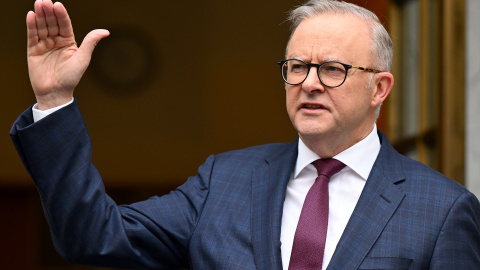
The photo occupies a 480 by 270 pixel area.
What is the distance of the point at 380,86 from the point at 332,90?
217mm

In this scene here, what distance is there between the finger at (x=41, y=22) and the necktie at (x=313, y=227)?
729 mm

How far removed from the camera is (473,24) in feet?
9.49

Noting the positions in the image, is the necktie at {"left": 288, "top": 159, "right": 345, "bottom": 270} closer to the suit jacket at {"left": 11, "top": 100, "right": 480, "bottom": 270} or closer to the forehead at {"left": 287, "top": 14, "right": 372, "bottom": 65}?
the suit jacket at {"left": 11, "top": 100, "right": 480, "bottom": 270}

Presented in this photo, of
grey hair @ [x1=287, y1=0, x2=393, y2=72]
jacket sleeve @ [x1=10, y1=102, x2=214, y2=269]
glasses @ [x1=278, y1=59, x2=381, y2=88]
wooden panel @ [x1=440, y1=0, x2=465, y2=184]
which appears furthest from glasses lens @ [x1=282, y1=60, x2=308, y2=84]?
wooden panel @ [x1=440, y1=0, x2=465, y2=184]

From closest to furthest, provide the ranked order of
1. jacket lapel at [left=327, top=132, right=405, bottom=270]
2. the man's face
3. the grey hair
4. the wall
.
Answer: jacket lapel at [left=327, top=132, right=405, bottom=270], the man's face, the grey hair, the wall

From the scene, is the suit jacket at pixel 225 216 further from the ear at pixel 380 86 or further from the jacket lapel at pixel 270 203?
the ear at pixel 380 86

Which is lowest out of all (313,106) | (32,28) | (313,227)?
(313,227)

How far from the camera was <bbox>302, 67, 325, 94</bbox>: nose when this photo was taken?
6.25ft

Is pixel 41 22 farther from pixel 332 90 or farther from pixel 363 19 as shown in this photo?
pixel 363 19

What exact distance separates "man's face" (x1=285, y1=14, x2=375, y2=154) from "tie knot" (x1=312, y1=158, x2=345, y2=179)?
0.04 metres

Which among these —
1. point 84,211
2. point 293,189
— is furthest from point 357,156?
point 84,211

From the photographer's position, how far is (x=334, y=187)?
197cm

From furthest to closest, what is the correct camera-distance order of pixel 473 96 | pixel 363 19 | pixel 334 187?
pixel 473 96 < pixel 363 19 < pixel 334 187

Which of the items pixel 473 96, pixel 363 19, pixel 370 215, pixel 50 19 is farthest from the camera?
pixel 473 96
